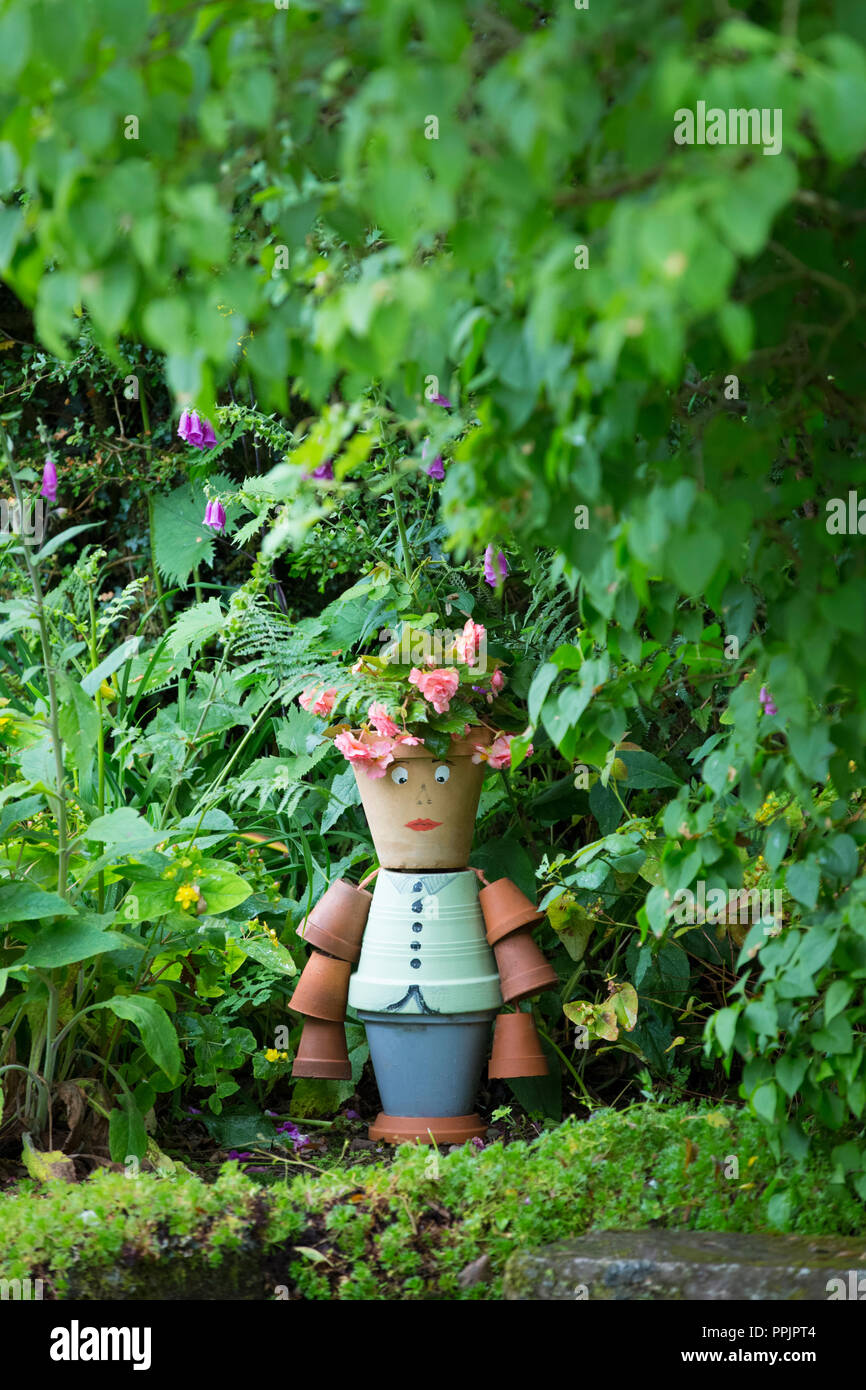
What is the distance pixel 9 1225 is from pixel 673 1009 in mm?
1572

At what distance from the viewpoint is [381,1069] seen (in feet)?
9.43

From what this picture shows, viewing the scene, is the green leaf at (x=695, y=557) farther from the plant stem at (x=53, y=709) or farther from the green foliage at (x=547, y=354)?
the plant stem at (x=53, y=709)

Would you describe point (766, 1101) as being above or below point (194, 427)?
below

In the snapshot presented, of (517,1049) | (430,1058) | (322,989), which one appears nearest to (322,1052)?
(322,989)

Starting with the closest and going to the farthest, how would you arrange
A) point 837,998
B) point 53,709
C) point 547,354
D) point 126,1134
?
point 547,354
point 837,998
point 53,709
point 126,1134

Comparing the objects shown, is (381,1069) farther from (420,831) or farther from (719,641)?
(719,641)

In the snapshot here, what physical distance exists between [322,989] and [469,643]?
85 centimetres

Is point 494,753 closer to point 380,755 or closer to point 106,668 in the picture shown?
point 380,755

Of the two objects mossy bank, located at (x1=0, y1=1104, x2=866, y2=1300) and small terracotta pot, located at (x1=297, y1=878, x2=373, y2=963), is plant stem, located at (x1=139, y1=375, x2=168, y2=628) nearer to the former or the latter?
small terracotta pot, located at (x1=297, y1=878, x2=373, y2=963)

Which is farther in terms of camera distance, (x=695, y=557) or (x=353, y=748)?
(x=353, y=748)

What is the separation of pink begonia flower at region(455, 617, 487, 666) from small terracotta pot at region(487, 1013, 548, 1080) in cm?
81

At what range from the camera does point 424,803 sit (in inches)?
111

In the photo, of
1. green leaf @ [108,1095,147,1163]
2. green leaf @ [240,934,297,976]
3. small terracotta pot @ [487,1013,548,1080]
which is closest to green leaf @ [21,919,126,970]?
green leaf @ [108,1095,147,1163]

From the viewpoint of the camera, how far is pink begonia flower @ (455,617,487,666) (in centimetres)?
279
